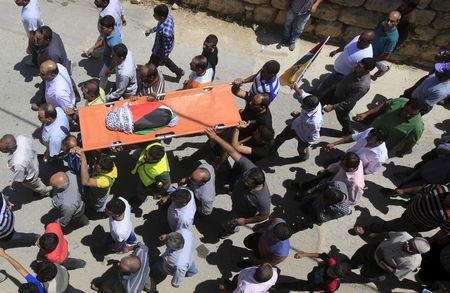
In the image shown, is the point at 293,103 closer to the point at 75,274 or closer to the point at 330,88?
the point at 330,88

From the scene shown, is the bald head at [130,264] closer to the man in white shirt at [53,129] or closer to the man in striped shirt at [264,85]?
the man in white shirt at [53,129]

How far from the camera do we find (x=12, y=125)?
7.13 metres

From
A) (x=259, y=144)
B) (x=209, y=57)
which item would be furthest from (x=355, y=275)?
(x=209, y=57)

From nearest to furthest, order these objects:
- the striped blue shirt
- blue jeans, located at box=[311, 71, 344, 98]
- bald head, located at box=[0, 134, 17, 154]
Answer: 1. bald head, located at box=[0, 134, 17, 154]
2. the striped blue shirt
3. blue jeans, located at box=[311, 71, 344, 98]

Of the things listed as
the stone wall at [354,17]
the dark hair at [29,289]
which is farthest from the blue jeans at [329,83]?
the dark hair at [29,289]

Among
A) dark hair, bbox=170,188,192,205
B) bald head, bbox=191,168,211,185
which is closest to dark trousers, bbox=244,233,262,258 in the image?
bald head, bbox=191,168,211,185

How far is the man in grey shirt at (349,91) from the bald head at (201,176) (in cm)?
247

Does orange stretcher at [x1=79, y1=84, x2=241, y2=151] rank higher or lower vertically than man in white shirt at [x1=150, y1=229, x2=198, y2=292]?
higher

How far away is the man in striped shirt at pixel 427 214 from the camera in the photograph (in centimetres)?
554

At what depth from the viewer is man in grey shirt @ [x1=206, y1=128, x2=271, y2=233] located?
17.9 feet

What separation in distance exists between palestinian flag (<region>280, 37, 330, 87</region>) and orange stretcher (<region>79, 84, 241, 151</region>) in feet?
3.64

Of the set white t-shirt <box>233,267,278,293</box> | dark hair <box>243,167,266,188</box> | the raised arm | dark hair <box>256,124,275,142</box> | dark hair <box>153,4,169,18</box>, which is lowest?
white t-shirt <box>233,267,278,293</box>

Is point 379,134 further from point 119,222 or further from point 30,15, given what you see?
point 30,15

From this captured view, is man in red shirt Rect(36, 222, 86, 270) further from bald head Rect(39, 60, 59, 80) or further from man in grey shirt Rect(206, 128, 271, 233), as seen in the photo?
man in grey shirt Rect(206, 128, 271, 233)
